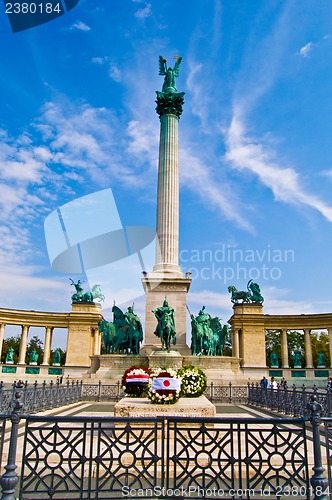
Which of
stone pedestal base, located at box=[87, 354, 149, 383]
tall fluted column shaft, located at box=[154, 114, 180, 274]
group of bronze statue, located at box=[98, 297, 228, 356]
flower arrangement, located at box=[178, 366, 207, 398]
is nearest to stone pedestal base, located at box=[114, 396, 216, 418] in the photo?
flower arrangement, located at box=[178, 366, 207, 398]

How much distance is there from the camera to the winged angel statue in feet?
129

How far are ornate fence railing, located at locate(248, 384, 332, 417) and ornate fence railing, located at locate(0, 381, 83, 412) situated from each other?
1100 cm

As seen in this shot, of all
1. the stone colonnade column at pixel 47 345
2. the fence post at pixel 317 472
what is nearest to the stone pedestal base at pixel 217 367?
the fence post at pixel 317 472

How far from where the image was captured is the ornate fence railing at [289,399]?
15.9 meters

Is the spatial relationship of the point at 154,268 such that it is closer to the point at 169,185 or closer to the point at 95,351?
the point at 169,185

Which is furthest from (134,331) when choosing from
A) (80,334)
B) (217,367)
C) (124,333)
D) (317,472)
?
(80,334)

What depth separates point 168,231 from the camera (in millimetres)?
34094

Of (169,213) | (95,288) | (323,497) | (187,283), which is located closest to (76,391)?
(187,283)

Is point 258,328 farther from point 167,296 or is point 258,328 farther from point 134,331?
point 134,331

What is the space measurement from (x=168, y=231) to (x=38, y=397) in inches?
742

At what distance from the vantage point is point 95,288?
73438 mm

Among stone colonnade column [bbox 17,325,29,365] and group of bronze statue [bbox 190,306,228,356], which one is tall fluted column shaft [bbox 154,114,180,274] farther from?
stone colonnade column [bbox 17,325,29,365]

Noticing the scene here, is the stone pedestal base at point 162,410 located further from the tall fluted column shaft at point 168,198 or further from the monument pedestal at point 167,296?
the tall fluted column shaft at point 168,198

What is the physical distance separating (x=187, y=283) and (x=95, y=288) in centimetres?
4443
